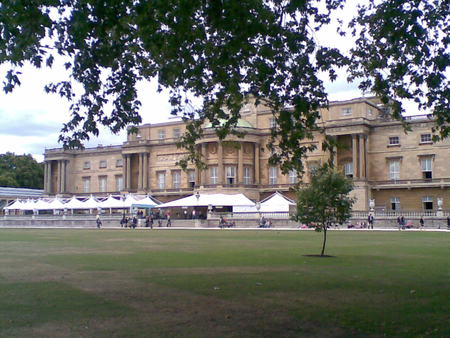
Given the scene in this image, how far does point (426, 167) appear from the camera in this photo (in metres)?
66.3

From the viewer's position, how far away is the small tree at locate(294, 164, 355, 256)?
21734mm

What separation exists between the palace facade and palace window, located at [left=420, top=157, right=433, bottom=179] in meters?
0.12

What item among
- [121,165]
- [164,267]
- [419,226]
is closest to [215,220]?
[419,226]

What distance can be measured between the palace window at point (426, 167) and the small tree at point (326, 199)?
1893 inches

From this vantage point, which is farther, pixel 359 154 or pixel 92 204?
pixel 359 154

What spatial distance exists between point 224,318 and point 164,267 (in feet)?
24.7

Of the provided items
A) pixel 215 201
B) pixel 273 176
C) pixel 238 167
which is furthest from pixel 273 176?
pixel 215 201

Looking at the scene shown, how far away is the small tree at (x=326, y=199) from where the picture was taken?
856 inches

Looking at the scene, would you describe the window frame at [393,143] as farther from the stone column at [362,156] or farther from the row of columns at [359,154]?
the stone column at [362,156]

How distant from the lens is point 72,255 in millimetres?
20484

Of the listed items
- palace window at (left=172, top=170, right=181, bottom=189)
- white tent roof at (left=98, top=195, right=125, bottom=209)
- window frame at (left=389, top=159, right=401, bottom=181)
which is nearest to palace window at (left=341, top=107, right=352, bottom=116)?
window frame at (left=389, top=159, right=401, bottom=181)

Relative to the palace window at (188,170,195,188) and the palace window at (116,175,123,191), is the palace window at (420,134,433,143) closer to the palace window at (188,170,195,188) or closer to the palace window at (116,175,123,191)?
the palace window at (188,170,195,188)

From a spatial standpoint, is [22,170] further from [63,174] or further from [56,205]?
[56,205]

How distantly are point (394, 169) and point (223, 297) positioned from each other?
62.0 m
